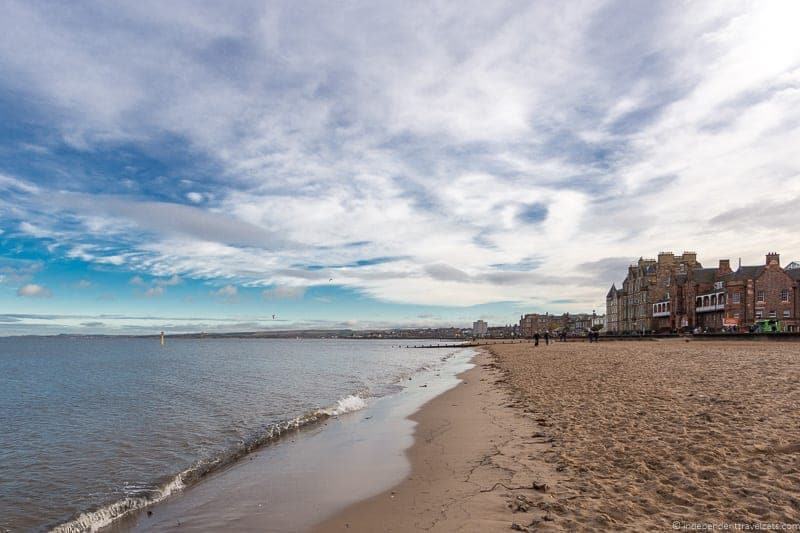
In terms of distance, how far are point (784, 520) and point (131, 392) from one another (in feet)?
96.6

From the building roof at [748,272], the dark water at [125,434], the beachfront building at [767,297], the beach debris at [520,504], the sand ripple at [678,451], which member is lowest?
the dark water at [125,434]

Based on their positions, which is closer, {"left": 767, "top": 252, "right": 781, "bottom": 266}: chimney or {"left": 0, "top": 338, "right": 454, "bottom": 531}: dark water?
{"left": 0, "top": 338, "right": 454, "bottom": 531}: dark water

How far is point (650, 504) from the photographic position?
609 cm

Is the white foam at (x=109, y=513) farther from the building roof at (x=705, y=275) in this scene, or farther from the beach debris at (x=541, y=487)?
the building roof at (x=705, y=275)

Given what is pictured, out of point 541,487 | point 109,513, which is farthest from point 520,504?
point 109,513

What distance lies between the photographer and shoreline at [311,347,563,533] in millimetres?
6562

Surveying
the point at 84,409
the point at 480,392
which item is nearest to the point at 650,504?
the point at 480,392

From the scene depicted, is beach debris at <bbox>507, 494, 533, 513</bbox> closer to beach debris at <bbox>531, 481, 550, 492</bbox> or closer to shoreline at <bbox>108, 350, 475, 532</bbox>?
beach debris at <bbox>531, 481, 550, 492</bbox>

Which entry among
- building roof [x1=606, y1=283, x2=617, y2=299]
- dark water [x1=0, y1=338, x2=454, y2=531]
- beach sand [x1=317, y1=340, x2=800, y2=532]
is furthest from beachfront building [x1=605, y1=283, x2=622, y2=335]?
beach sand [x1=317, y1=340, x2=800, y2=532]

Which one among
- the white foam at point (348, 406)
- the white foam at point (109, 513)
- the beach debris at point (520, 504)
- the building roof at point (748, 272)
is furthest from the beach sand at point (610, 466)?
the building roof at point (748, 272)

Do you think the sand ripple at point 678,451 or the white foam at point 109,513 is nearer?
the sand ripple at point 678,451

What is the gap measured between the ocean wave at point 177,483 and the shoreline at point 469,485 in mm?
3983

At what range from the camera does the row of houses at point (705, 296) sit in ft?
201

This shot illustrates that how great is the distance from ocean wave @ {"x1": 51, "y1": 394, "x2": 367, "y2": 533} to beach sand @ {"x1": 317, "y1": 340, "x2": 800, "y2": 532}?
4072mm
